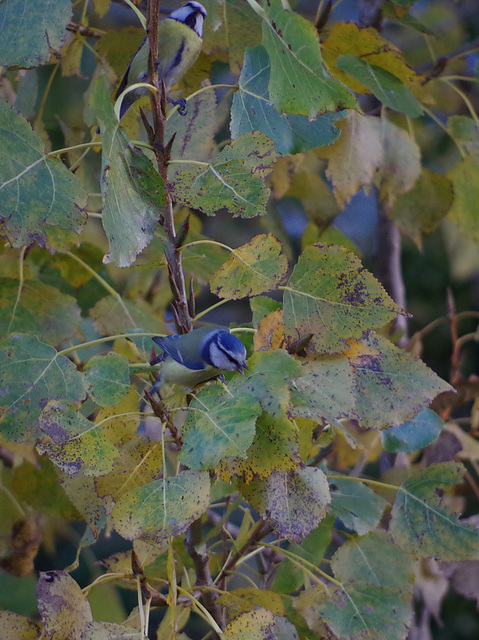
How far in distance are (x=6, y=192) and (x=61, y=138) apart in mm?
442

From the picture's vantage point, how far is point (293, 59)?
0.45 meters

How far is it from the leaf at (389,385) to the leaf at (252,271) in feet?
0.27

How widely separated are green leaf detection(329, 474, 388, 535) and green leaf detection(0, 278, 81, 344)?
0.29 metres

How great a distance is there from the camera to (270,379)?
1.39 feet

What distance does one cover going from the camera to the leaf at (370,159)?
755 millimetres

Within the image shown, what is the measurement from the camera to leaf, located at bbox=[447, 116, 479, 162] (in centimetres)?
79

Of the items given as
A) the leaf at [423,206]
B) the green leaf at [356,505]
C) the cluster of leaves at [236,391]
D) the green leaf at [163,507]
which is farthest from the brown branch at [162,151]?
the leaf at [423,206]

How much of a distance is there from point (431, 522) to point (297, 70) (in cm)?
37

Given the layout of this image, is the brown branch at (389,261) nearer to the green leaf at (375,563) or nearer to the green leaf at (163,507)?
the green leaf at (375,563)

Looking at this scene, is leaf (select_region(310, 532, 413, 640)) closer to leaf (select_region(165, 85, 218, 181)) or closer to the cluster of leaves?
the cluster of leaves

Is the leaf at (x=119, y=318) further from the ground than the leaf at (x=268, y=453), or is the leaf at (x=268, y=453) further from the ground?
the leaf at (x=268, y=453)

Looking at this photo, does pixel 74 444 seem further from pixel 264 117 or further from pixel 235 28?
pixel 235 28

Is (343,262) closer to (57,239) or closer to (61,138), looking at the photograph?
(57,239)

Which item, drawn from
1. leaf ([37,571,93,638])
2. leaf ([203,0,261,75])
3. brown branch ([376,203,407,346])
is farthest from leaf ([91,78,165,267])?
brown branch ([376,203,407,346])
